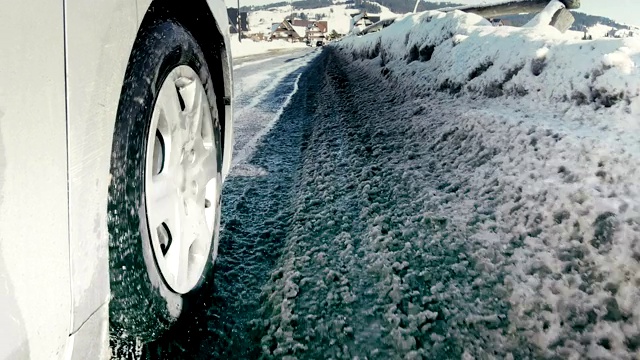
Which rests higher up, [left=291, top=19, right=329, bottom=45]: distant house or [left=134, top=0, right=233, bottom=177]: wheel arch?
[left=291, top=19, right=329, bottom=45]: distant house

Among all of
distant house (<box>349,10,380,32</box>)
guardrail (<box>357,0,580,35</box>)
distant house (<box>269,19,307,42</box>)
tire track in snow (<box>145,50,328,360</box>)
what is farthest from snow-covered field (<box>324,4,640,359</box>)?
distant house (<box>269,19,307,42</box>)

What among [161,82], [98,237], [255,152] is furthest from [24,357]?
[255,152]

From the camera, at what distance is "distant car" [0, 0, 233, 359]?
2.83 ft

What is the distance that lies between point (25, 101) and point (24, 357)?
52 centimetres

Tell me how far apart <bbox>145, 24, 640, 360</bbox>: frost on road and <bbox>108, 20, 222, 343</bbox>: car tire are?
288 mm

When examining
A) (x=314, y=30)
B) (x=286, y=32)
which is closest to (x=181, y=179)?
(x=286, y=32)

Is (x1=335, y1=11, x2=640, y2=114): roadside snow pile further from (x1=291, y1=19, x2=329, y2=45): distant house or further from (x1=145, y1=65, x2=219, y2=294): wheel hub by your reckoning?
(x1=291, y1=19, x2=329, y2=45): distant house

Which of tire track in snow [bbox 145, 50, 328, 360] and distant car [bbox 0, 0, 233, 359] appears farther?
tire track in snow [bbox 145, 50, 328, 360]

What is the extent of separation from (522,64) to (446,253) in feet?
7.44

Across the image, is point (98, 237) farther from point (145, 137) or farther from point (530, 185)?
point (530, 185)

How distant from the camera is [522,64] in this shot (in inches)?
143

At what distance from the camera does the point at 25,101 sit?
876mm

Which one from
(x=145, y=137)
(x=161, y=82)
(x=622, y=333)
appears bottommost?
(x=622, y=333)

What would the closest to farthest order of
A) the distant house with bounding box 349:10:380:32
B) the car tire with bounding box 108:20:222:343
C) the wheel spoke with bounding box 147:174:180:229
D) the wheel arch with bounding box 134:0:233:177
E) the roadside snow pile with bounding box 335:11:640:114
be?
1. the car tire with bounding box 108:20:222:343
2. the wheel spoke with bounding box 147:174:180:229
3. the wheel arch with bounding box 134:0:233:177
4. the roadside snow pile with bounding box 335:11:640:114
5. the distant house with bounding box 349:10:380:32
